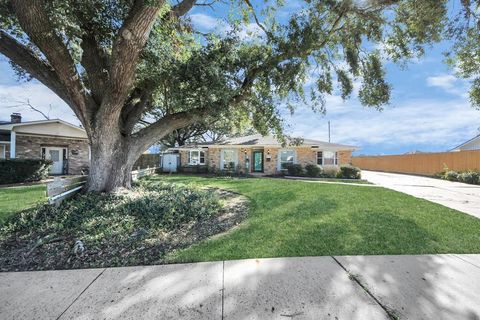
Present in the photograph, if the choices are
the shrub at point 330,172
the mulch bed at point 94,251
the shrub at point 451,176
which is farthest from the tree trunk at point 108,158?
the shrub at point 451,176

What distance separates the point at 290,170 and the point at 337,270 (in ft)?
55.6

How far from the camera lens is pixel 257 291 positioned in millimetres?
2916

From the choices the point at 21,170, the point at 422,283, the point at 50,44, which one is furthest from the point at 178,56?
the point at 21,170

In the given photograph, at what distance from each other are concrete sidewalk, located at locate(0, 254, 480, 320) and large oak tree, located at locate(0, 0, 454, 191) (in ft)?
15.5

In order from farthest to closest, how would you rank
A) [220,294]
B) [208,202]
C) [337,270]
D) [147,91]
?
[147,91]
[208,202]
[337,270]
[220,294]

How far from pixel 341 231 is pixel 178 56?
6.82m

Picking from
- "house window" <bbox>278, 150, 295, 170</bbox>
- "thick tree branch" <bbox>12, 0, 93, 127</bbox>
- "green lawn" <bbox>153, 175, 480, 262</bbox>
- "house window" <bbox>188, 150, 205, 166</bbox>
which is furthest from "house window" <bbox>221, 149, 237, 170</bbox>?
"thick tree branch" <bbox>12, 0, 93, 127</bbox>

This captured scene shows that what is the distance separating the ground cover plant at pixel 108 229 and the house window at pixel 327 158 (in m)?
15.7

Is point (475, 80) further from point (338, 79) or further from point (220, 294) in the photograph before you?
point (220, 294)

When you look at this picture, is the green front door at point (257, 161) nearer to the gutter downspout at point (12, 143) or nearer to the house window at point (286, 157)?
the house window at point (286, 157)

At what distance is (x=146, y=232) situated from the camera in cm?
489

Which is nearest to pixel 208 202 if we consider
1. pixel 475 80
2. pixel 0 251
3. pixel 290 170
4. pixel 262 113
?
pixel 0 251

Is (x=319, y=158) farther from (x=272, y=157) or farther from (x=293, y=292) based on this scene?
(x=293, y=292)

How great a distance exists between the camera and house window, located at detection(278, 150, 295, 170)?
21.3 m
